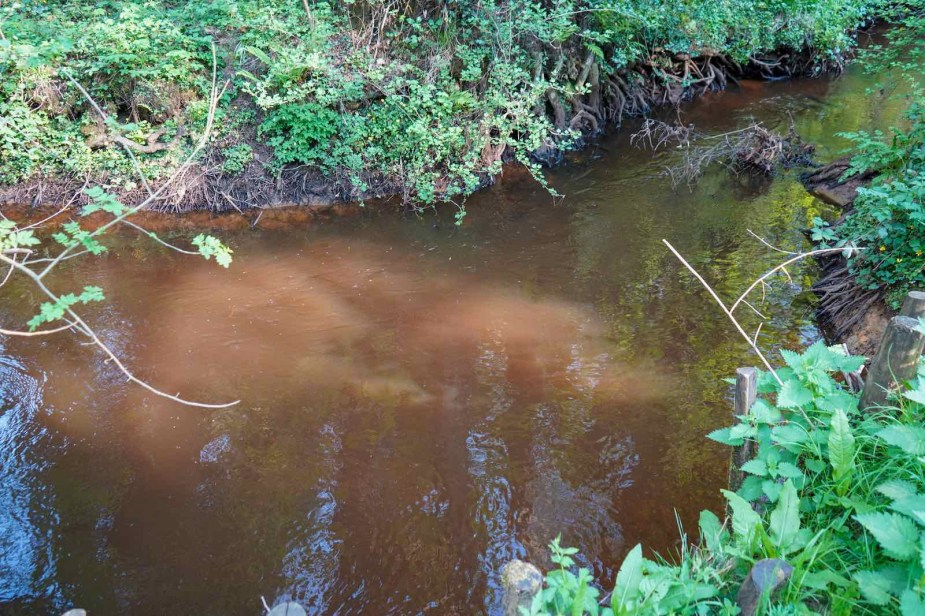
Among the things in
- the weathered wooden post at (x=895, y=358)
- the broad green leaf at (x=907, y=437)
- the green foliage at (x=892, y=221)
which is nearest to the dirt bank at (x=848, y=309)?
the green foliage at (x=892, y=221)

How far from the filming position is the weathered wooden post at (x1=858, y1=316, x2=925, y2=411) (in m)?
2.76

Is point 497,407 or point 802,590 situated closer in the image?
point 802,590

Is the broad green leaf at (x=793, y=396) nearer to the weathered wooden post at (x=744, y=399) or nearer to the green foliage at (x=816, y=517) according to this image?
the green foliage at (x=816, y=517)

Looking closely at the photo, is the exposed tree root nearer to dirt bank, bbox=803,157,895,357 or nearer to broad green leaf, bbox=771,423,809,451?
dirt bank, bbox=803,157,895,357

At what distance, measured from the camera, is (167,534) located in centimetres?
404

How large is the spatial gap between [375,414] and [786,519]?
10.7 feet

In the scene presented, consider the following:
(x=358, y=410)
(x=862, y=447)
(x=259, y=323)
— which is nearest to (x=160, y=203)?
(x=259, y=323)

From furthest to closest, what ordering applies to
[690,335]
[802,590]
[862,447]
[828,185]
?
[828,185] < [690,335] < [862,447] < [802,590]

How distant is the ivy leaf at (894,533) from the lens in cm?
214

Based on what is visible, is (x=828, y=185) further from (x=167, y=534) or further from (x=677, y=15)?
(x=167, y=534)

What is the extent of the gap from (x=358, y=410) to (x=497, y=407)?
1170 millimetres

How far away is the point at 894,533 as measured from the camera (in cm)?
221

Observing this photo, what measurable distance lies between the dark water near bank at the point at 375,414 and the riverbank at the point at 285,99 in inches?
50.8

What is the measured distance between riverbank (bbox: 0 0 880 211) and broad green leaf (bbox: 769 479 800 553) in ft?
21.3
